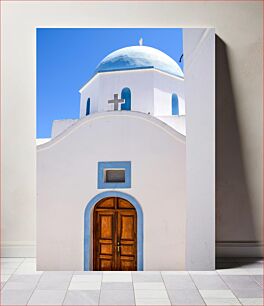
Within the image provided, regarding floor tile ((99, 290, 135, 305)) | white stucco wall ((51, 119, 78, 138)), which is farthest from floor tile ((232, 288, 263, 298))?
white stucco wall ((51, 119, 78, 138))

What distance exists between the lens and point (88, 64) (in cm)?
398

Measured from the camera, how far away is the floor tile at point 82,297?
3080 mm

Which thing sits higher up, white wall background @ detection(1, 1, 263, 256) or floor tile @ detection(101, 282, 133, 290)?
white wall background @ detection(1, 1, 263, 256)

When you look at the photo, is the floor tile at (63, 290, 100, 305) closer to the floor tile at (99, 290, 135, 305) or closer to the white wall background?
the floor tile at (99, 290, 135, 305)

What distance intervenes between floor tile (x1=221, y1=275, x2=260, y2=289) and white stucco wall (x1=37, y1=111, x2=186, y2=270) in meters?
0.47

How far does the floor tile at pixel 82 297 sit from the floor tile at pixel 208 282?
846 mm

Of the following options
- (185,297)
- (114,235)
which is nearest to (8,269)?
(114,235)

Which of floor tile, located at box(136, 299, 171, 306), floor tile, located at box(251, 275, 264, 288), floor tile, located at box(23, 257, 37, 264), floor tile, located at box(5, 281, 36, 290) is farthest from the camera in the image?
floor tile, located at box(23, 257, 37, 264)

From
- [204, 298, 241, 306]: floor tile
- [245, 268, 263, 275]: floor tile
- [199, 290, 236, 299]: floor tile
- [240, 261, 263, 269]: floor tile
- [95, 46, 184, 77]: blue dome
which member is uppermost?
[95, 46, 184, 77]: blue dome

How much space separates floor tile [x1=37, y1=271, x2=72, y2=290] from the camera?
3.42 metres

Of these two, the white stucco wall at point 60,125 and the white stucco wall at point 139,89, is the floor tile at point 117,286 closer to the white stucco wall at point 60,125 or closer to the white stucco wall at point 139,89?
the white stucco wall at point 60,125

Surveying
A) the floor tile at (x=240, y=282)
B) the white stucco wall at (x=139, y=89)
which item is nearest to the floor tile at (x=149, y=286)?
the floor tile at (x=240, y=282)

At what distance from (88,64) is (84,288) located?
1.99 m

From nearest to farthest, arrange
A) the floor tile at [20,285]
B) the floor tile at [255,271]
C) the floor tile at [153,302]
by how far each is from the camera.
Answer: the floor tile at [153,302], the floor tile at [20,285], the floor tile at [255,271]
